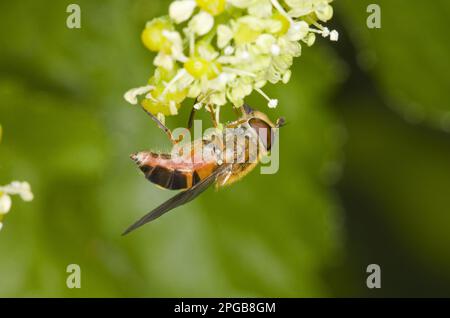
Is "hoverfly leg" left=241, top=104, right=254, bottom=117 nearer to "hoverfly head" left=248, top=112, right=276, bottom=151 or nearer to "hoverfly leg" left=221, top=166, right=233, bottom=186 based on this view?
"hoverfly head" left=248, top=112, right=276, bottom=151

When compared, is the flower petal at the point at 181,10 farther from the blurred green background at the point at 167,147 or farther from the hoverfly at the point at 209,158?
the blurred green background at the point at 167,147

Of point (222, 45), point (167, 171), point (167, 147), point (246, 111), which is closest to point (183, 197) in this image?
point (167, 171)

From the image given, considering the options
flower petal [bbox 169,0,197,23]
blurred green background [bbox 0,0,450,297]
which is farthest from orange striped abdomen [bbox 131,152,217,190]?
blurred green background [bbox 0,0,450,297]

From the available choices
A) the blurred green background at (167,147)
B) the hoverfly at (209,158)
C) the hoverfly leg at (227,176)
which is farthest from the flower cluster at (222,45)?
the blurred green background at (167,147)

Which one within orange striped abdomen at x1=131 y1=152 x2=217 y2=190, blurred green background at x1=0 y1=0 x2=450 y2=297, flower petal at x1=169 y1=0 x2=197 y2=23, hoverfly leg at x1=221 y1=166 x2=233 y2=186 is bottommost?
orange striped abdomen at x1=131 y1=152 x2=217 y2=190

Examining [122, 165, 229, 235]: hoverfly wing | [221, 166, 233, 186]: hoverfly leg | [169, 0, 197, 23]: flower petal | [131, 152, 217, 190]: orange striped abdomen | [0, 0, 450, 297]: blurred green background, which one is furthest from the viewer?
[0, 0, 450, 297]: blurred green background

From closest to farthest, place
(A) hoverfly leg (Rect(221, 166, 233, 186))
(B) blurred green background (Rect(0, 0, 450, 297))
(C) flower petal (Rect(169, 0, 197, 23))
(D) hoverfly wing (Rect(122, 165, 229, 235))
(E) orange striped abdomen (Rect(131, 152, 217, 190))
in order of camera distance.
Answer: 1. (C) flower petal (Rect(169, 0, 197, 23))
2. (D) hoverfly wing (Rect(122, 165, 229, 235))
3. (E) orange striped abdomen (Rect(131, 152, 217, 190))
4. (A) hoverfly leg (Rect(221, 166, 233, 186))
5. (B) blurred green background (Rect(0, 0, 450, 297))
